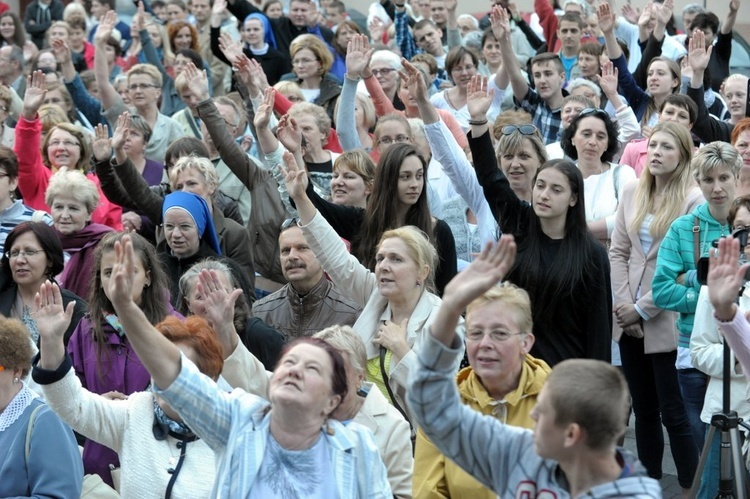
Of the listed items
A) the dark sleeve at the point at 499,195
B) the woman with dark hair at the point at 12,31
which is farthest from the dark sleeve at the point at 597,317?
the woman with dark hair at the point at 12,31

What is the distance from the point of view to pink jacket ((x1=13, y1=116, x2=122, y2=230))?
808cm

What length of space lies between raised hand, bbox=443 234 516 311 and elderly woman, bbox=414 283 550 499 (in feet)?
3.40

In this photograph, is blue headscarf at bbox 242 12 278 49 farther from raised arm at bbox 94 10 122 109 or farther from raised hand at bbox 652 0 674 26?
raised hand at bbox 652 0 674 26

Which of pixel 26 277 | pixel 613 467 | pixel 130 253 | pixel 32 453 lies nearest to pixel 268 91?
pixel 26 277

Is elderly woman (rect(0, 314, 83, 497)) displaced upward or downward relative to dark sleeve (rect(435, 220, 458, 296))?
downward

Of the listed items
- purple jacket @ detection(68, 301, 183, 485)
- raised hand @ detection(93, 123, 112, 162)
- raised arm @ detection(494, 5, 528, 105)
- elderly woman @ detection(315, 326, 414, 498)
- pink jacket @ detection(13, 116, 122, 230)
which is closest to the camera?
elderly woman @ detection(315, 326, 414, 498)

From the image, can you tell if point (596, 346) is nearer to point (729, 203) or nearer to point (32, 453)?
point (729, 203)

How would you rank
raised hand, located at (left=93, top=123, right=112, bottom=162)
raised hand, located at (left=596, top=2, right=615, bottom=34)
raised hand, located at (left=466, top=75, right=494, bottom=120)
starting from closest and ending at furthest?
raised hand, located at (left=466, top=75, right=494, bottom=120) < raised hand, located at (left=93, top=123, right=112, bottom=162) < raised hand, located at (left=596, top=2, right=615, bottom=34)

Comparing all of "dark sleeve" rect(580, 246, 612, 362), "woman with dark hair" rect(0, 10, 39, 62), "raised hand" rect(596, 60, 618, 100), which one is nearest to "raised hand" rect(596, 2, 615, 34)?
"raised hand" rect(596, 60, 618, 100)

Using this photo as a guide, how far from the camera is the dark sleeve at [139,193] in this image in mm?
7656

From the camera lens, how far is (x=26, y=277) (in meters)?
6.30

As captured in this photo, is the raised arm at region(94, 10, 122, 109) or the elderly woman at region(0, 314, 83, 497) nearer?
the elderly woman at region(0, 314, 83, 497)

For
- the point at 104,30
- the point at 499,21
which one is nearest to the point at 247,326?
the point at 499,21

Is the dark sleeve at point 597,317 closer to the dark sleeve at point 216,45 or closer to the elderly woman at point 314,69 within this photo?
the elderly woman at point 314,69
